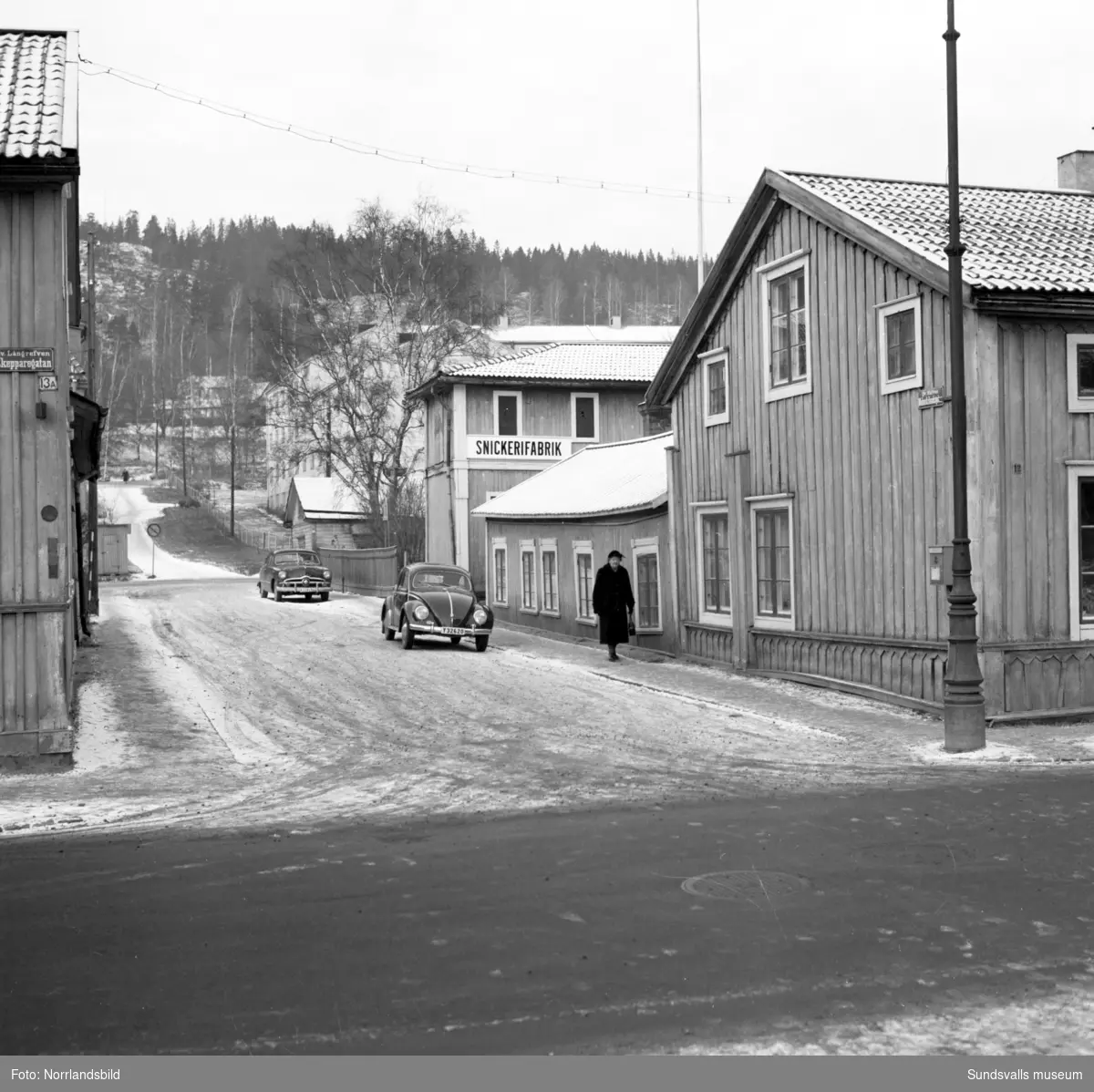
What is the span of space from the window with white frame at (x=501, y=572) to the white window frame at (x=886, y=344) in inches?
663

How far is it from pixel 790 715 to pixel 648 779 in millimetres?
4834

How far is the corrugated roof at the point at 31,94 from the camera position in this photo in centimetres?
1242

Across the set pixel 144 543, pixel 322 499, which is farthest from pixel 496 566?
pixel 144 543

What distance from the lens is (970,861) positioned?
7918 millimetres

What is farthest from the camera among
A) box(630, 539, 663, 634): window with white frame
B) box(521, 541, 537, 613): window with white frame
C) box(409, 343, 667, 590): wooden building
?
→ box(409, 343, 667, 590): wooden building

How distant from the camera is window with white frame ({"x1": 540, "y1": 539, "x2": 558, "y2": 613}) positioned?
97.6 ft

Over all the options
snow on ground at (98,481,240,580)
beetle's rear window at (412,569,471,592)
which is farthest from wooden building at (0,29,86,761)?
snow on ground at (98,481,240,580)

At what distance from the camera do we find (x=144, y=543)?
78.1 meters

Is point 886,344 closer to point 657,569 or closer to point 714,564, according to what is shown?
point 714,564

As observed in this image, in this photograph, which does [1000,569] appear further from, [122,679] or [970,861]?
[122,679]

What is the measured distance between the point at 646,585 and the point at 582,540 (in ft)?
10.4

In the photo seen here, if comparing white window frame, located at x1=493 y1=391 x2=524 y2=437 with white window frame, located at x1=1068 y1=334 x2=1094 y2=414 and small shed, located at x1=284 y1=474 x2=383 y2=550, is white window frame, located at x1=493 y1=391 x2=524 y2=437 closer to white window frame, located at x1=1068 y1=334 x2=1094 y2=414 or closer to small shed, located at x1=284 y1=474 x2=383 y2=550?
white window frame, located at x1=1068 y1=334 x2=1094 y2=414
